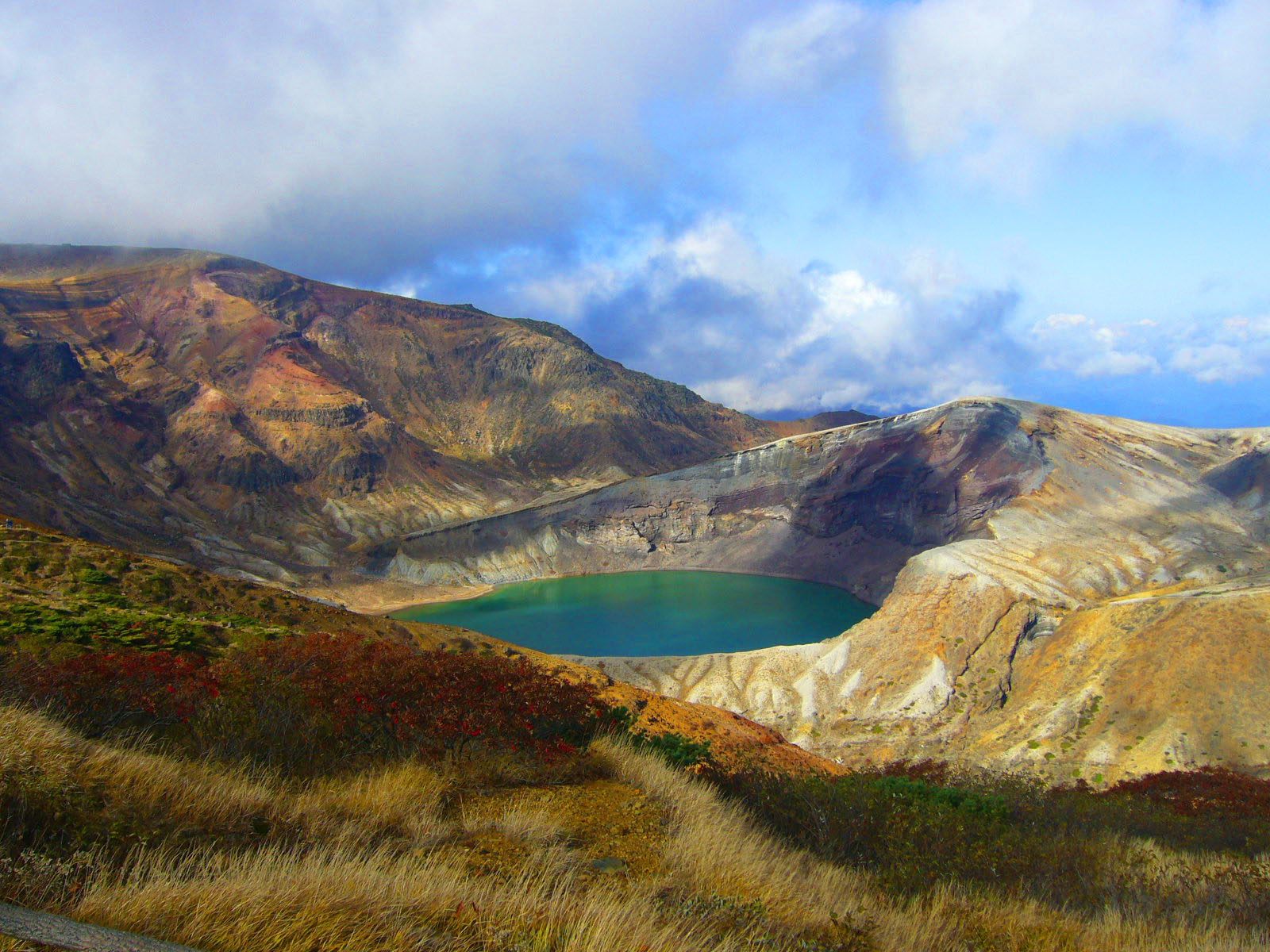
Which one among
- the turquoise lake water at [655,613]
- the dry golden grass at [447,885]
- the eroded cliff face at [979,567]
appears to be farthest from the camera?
the turquoise lake water at [655,613]

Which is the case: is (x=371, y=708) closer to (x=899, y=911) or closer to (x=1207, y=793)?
(x=899, y=911)

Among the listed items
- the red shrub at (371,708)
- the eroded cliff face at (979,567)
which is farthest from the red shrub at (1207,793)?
the red shrub at (371,708)

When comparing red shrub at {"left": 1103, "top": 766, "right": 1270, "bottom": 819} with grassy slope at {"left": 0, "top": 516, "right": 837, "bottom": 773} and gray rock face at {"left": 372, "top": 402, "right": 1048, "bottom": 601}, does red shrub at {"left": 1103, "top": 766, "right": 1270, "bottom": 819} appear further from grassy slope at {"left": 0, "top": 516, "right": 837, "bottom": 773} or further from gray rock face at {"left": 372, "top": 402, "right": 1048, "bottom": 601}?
gray rock face at {"left": 372, "top": 402, "right": 1048, "bottom": 601}

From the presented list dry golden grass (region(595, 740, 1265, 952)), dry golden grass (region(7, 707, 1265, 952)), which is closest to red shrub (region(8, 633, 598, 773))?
dry golden grass (region(7, 707, 1265, 952))

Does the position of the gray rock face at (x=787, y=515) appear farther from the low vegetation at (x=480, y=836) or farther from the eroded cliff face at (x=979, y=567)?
the low vegetation at (x=480, y=836)

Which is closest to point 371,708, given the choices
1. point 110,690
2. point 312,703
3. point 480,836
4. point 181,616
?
point 312,703

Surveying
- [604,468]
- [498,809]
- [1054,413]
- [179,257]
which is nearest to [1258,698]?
[498,809]
